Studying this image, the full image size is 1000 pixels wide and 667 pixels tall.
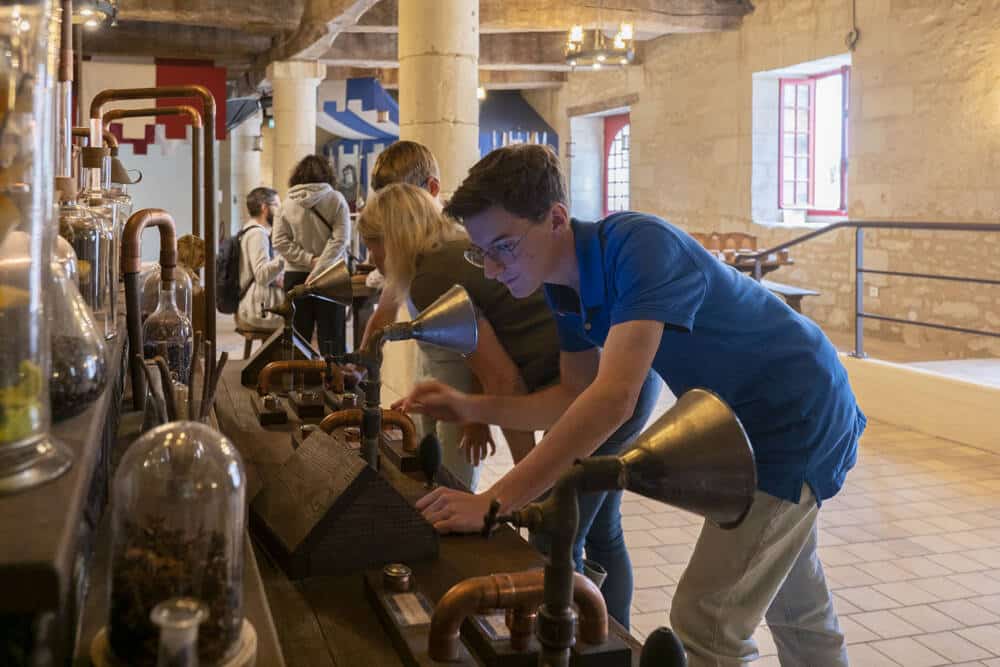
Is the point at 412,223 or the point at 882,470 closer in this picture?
the point at 412,223

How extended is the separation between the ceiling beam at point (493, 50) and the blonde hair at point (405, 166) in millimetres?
10506

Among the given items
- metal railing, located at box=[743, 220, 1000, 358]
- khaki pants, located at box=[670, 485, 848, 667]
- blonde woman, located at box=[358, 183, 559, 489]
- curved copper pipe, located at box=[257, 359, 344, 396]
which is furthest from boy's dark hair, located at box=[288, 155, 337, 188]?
khaki pants, located at box=[670, 485, 848, 667]

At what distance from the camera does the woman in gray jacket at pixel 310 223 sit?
6453 millimetres

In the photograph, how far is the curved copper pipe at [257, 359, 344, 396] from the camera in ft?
8.64

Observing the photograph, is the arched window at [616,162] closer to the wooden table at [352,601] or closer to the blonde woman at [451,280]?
the blonde woman at [451,280]

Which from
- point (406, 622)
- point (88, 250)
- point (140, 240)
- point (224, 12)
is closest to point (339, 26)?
point (224, 12)

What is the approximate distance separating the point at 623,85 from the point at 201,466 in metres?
14.8

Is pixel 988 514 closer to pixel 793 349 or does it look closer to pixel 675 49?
pixel 793 349

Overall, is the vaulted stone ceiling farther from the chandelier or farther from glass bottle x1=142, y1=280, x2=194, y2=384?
glass bottle x1=142, y1=280, x2=194, y2=384

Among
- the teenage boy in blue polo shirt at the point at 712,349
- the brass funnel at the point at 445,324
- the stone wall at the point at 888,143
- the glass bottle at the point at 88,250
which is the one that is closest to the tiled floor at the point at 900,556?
the teenage boy in blue polo shirt at the point at 712,349

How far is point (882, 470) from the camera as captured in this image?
17.6 ft

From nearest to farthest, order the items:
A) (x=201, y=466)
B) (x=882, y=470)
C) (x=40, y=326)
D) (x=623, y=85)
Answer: (x=40, y=326) → (x=201, y=466) → (x=882, y=470) → (x=623, y=85)

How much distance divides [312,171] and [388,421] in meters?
4.66

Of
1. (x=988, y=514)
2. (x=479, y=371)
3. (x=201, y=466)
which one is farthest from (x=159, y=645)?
(x=988, y=514)
